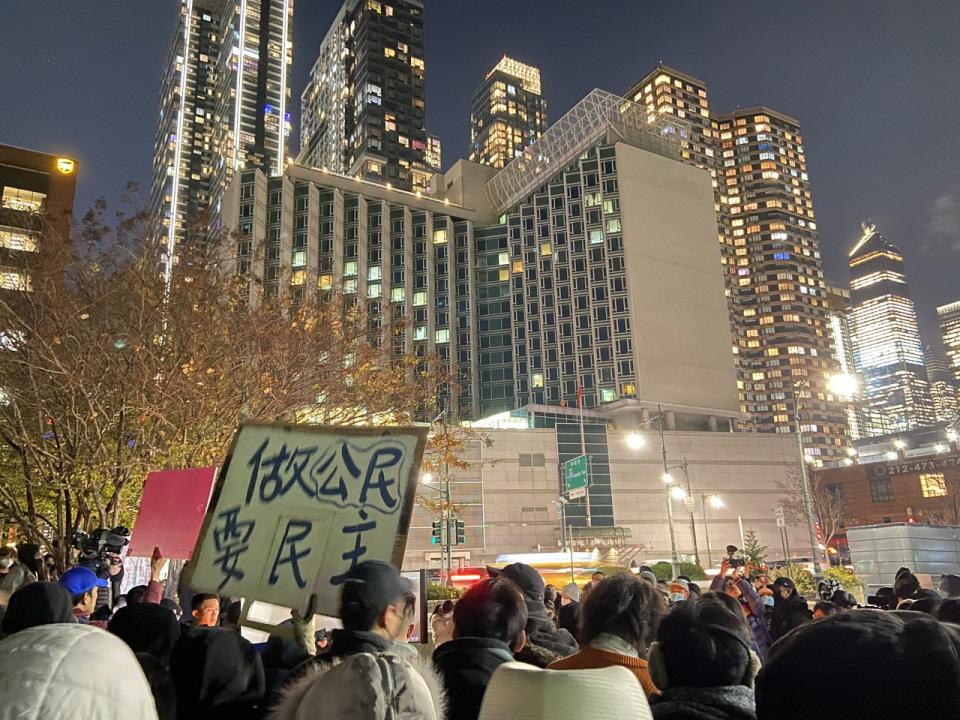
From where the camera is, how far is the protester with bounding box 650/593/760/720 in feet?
8.14

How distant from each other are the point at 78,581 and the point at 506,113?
187344mm

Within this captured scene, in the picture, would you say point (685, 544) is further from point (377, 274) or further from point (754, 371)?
point (754, 371)

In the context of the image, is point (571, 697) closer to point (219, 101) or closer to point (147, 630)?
point (147, 630)

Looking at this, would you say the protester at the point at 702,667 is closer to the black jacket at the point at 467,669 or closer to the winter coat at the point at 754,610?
the black jacket at the point at 467,669

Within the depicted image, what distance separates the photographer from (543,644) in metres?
4.78

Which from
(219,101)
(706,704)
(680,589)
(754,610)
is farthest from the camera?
(219,101)

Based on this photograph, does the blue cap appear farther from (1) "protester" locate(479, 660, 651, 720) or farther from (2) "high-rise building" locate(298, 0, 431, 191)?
(2) "high-rise building" locate(298, 0, 431, 191)

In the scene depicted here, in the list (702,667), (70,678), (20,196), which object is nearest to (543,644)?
(702,667)

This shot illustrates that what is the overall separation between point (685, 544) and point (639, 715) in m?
72.3

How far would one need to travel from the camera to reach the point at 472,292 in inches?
3610

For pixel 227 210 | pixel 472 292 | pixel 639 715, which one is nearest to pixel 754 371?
pixel 472 292

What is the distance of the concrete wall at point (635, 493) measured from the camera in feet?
212

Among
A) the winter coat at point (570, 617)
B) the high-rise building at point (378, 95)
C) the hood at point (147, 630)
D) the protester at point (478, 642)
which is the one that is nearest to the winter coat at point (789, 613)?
the winter coat at point (570, 617)

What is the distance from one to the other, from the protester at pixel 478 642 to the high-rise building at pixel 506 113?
585 ft
